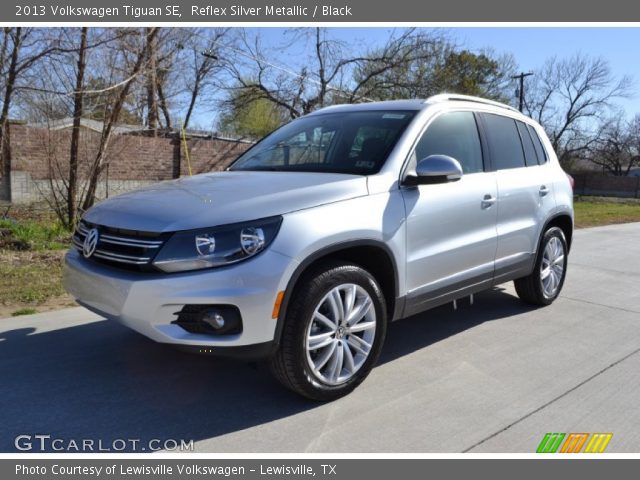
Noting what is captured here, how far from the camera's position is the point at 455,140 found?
14.4 ft

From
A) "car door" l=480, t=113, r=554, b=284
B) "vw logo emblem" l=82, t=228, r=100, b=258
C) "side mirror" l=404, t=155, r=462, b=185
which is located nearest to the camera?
"vw logo emblem" l=82, t=228, r=100, b=258

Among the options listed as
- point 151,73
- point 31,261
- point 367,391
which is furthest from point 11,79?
point 367,391

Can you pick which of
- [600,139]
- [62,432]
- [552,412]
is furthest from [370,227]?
[600,139]

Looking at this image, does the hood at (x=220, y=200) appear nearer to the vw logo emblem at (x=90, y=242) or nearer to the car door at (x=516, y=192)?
the vw logo emblem at (x=90, y=242)

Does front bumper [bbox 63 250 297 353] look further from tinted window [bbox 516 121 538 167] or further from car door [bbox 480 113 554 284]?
tinted window [bbox 516 121 538 167]

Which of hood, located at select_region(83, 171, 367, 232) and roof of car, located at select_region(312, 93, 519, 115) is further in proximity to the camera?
roof of car, located at select_region(312, 93, 519, 115)

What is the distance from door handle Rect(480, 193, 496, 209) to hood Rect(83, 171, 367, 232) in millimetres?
1252

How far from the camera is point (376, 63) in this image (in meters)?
19.7

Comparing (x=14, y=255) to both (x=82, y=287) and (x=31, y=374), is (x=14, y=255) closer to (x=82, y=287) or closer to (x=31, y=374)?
(x=31, y=374)

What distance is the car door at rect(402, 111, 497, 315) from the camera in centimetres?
384

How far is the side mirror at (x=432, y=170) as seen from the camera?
3.71 metres

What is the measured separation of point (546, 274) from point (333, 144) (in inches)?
104

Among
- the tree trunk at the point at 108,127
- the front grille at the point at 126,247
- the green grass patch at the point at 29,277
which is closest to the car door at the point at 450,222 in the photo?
the front grille at the point at 126,247

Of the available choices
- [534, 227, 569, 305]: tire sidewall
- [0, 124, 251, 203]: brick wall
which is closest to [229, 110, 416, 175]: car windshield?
[534, 227, 569, 305]: tire sidewall
